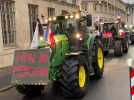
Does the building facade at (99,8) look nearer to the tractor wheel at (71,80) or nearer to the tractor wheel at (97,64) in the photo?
the tractor wheel at (97,64)

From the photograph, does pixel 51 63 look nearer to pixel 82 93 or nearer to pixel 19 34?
pixel 82 93

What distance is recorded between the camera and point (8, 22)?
737 inches

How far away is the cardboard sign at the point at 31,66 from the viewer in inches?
377

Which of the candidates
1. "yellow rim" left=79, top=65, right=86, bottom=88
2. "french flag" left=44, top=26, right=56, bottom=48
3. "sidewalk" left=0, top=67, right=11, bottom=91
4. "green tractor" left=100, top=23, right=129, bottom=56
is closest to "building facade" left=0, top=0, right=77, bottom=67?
"sidewalk" left=0, top=67, right=11, bottom=91

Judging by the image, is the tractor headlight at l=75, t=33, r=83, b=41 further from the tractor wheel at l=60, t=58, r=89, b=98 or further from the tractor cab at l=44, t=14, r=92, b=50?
the tractor wheel at l=60, t=58, r=89, b=98

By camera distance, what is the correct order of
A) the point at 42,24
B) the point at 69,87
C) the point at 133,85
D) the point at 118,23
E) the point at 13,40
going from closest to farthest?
1. the point at 133,85
2. the point at 69,87
3. the point at 42,24
4. the point at 13,40
5. the point at 118,23

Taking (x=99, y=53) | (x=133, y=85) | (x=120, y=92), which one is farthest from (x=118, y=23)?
(x=133, y=85)

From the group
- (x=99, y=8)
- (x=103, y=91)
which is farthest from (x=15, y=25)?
(x=99, y=8)

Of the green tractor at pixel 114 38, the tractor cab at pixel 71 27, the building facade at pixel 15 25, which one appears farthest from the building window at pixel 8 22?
the tractor cab at pixel 71 27

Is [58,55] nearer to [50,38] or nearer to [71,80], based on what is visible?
[50,38]

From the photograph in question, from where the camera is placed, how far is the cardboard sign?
958 cm

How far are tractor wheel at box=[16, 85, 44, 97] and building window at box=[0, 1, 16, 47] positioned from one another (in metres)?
7.84

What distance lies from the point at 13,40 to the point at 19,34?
53cm

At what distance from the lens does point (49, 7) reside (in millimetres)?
24516
